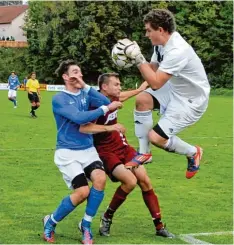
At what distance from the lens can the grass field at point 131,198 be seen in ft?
28.4

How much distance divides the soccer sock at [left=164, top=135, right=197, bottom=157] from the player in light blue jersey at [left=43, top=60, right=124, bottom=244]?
87cm

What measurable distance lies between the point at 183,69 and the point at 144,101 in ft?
3.36

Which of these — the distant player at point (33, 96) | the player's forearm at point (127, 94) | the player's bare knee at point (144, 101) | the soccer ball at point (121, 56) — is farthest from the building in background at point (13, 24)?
the soccer ball at point (121, 56)

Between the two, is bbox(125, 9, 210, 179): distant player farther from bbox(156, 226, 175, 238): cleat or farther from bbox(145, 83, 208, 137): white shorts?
bbox(156, 226, 175, 238): cleat

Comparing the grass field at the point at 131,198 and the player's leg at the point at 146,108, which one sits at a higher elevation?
the player's leg at the point at 146,108

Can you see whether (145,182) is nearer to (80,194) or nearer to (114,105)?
(80,194)

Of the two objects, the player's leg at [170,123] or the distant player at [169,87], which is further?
the player's leg at [170,123]

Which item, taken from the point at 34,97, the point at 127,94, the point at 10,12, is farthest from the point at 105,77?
the point at 10,12

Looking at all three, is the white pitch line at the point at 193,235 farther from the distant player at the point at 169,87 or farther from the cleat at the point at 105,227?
the cleat at the point at 105,227

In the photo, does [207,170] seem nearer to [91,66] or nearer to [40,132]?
[40,132]

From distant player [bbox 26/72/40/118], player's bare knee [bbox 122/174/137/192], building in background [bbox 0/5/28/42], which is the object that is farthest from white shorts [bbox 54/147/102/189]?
building in background [bbox 0/5/28/42]

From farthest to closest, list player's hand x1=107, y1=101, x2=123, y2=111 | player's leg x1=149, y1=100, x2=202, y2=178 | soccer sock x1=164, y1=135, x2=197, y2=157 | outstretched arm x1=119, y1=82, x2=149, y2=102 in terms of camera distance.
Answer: outstretched arm x1=119, y1=82, x2=149, y2=102, soccer sock x1=164, y1=135, x2=197, y2=157, player's leg x1=149, y1=100, x2=202, y2=178, player's hand x1=107, y1=101, x2=123, y2=111

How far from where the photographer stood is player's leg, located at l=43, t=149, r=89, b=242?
8078 mm

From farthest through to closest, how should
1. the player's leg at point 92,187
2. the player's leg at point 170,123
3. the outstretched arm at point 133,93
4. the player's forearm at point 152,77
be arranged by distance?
the outstretched arm at point 133,93
the player's leg at point 170,123
the player's leg at point 92,187
the player's forearm at point 152,77
